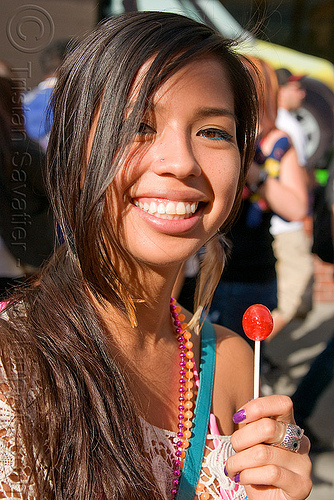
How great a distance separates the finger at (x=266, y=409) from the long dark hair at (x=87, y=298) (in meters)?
0.25

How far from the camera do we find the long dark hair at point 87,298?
3.40 feet

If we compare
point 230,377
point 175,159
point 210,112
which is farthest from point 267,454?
point 210,112

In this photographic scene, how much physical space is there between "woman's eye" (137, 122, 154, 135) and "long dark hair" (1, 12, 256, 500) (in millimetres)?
46

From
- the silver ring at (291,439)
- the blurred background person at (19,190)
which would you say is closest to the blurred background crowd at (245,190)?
the blurred background person at (19,190)

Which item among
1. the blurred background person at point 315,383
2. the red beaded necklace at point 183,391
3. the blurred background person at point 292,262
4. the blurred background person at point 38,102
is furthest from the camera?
the blurred background person at point 292,262

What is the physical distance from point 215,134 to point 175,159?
18 cm

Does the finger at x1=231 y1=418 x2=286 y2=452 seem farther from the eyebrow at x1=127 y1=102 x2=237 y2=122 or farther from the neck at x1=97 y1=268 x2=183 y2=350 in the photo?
the eyebrow at x1=127 y1=102 x2=237 y2=122

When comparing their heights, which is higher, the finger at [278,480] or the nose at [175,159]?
the nose at [175,159]

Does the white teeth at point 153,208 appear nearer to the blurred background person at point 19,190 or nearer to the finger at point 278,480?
the finger at point 278,480

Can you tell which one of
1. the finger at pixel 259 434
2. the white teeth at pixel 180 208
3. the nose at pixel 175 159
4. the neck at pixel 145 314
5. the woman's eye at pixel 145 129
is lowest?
the finger at pixel 259 434

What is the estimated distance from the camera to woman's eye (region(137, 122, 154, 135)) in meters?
1.16

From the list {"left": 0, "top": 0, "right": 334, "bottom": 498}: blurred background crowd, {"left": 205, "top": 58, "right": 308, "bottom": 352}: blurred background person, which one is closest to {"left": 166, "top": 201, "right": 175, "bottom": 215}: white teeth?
{"left": 0, "top": 0, "right": 334, "bottom": 498}: blurred background crowd

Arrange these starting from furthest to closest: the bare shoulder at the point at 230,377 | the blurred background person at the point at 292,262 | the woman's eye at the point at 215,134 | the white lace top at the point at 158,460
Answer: the blurred background person at the point at 292,262, the bare shoulder at the point at 230,377, the woman's eye at the point at 215,134, the white lace top at the point at 158,460

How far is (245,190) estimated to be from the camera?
3.26 metres
